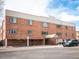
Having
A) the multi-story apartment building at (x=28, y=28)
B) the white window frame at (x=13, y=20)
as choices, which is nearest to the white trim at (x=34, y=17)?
the multi-story apartment building at (x=28, y=28)

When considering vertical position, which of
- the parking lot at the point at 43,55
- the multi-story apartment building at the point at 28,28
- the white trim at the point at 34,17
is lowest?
the parking lot at the point at 43,55

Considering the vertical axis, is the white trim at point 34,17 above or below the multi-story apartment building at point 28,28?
above

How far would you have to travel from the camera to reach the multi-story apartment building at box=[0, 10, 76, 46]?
200ft

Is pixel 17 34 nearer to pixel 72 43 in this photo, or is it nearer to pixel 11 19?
pixel 11 19

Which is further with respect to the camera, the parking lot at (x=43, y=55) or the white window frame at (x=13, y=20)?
the white window frame at (x=13, y=20)

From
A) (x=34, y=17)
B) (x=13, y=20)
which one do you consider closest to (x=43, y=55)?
(x=13, y=20)

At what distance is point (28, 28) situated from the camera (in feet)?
214

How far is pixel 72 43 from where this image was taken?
4941 centimetres

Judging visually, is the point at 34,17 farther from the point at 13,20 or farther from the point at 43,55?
the point at 43,55

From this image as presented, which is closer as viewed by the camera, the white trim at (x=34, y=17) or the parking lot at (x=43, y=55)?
the parking lot at (x=43, y=55)

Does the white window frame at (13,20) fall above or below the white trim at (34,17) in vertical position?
below

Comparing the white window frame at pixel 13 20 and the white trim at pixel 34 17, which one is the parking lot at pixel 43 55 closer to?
the white window frame at pixel 13 20

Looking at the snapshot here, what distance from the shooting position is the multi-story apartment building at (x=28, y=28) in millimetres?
61000

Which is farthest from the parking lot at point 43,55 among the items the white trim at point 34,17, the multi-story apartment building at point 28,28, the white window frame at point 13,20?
the white trim at point 34,17
